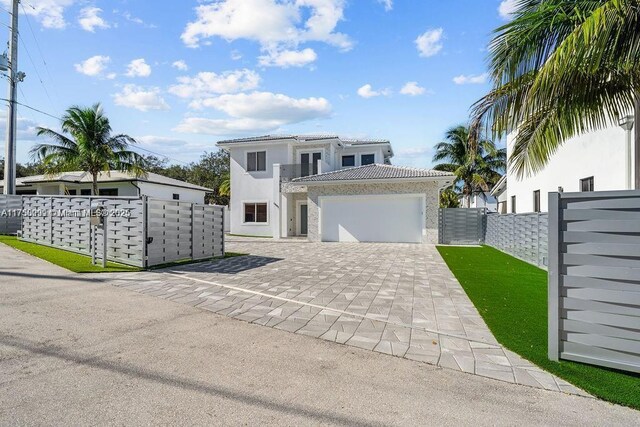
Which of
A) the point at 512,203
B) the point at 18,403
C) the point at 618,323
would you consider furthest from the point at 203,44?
the point at 512,203

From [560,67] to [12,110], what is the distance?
2190cm

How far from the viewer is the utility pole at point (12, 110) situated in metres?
16.8

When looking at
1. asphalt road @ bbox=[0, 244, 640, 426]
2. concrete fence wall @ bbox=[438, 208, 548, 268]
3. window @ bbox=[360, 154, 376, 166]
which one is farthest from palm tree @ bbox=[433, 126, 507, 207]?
asphalt road @ bbox=[0, 244, 640, 426]

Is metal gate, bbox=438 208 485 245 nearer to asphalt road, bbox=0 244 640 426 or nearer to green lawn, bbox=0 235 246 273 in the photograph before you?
green lawn, bbox=0 235 246 273

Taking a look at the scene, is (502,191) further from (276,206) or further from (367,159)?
(276,206)

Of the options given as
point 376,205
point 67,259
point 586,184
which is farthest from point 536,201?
point 67,259

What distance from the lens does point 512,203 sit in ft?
71.8

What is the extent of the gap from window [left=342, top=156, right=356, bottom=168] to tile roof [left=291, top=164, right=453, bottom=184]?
4.81 meters

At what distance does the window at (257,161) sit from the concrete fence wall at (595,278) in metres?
21.5

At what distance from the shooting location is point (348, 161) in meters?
27.0

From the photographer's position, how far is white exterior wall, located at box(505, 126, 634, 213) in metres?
10.1

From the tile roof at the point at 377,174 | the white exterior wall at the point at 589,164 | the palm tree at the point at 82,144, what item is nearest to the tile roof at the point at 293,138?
the tile roof at the point at 377,174

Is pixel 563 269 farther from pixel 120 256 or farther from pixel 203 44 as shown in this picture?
pixel 203 44

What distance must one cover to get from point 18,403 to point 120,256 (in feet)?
24.8
